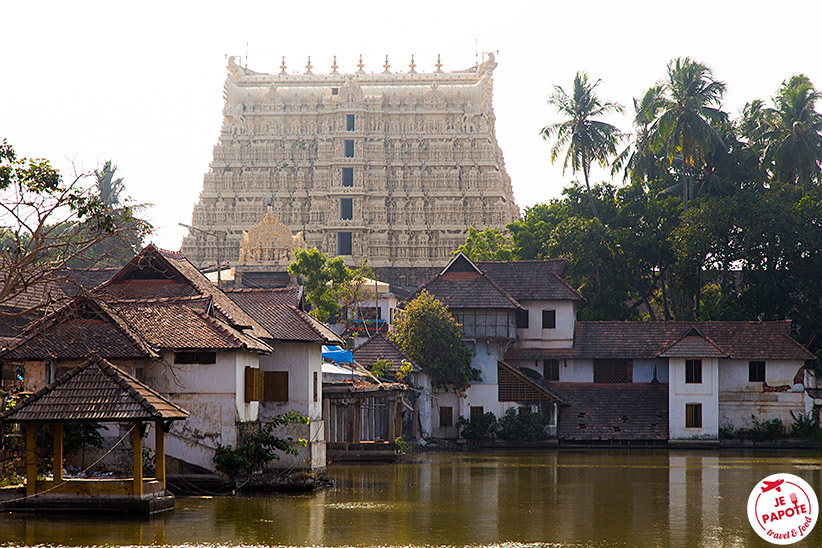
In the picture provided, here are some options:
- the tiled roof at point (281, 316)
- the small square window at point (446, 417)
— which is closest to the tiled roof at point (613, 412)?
the small square window at point (446, 417)

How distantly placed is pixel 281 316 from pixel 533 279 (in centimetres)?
2350

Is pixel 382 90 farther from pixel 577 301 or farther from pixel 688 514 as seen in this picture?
pixel 688 514

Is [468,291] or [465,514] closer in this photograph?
[465,514]

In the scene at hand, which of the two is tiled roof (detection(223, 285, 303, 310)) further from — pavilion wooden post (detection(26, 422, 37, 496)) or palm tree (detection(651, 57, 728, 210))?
palm tree (detection(651, 57, 728, 210))

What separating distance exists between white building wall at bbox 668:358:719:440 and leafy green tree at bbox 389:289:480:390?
9012 millimetres

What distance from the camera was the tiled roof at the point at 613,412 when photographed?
5122 cm

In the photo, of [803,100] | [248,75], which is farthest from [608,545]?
[248,75]

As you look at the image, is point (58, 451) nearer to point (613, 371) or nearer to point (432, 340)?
point (432, 340)

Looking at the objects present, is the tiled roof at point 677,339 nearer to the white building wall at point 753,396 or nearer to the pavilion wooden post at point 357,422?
the white building wall at point 753,396

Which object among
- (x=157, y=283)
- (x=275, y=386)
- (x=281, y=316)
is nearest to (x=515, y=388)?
(x=281, y=316)

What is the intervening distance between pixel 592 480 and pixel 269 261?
4109cm

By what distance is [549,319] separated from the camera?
179 ft

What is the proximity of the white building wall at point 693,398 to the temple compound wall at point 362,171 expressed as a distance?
106 ft

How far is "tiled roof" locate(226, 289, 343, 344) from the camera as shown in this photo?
32250mm
